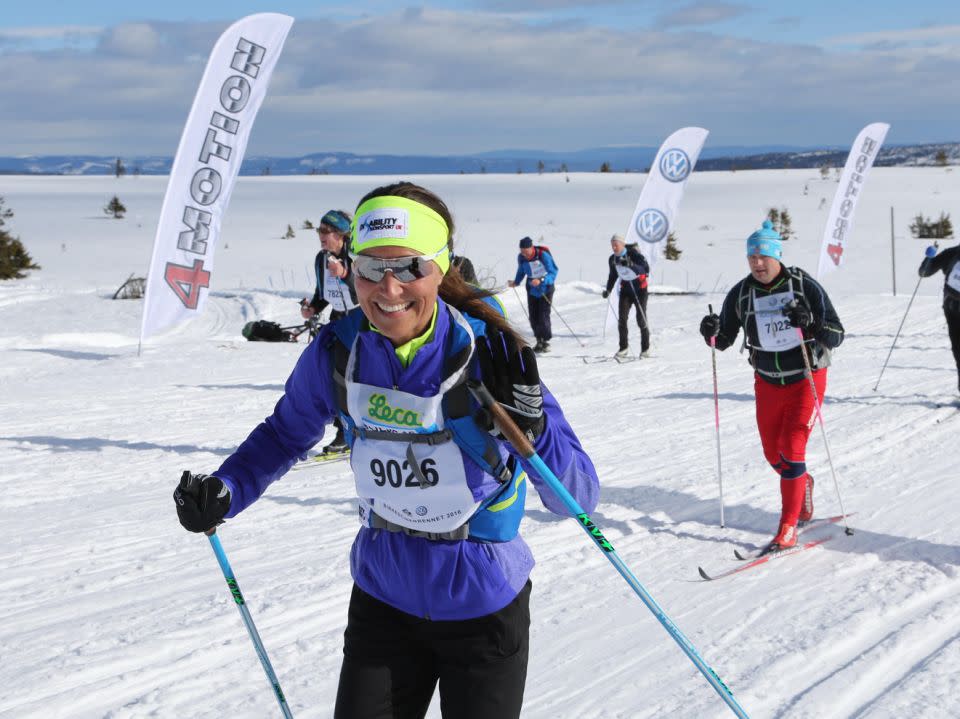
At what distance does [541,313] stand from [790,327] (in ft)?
26.9

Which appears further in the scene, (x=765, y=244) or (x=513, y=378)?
(x=765, y=244)

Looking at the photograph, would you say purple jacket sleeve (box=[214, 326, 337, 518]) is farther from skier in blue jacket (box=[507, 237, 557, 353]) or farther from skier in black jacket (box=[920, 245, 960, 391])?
skier in blue jacket (box=[507, 237, 557, 353])

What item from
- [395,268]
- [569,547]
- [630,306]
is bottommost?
[569,547]

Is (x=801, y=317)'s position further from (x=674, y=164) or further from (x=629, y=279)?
(x=674, y=164)

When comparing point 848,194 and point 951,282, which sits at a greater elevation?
point 848,194

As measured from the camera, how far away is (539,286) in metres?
13.4

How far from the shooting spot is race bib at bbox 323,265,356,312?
748 centimetres

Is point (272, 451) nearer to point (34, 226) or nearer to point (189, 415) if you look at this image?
point (189, 415)

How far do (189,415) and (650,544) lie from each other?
5403mm

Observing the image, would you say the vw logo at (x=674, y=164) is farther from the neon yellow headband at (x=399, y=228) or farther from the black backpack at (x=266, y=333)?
the neon yellow headband at (x=399, y=228)

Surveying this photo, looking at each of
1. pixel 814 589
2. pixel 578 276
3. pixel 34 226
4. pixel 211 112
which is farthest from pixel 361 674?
pixel 34 226

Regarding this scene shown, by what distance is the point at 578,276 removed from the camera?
882 inches

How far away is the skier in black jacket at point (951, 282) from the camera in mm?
8742

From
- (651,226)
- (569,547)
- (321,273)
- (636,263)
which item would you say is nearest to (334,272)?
(321,273)
